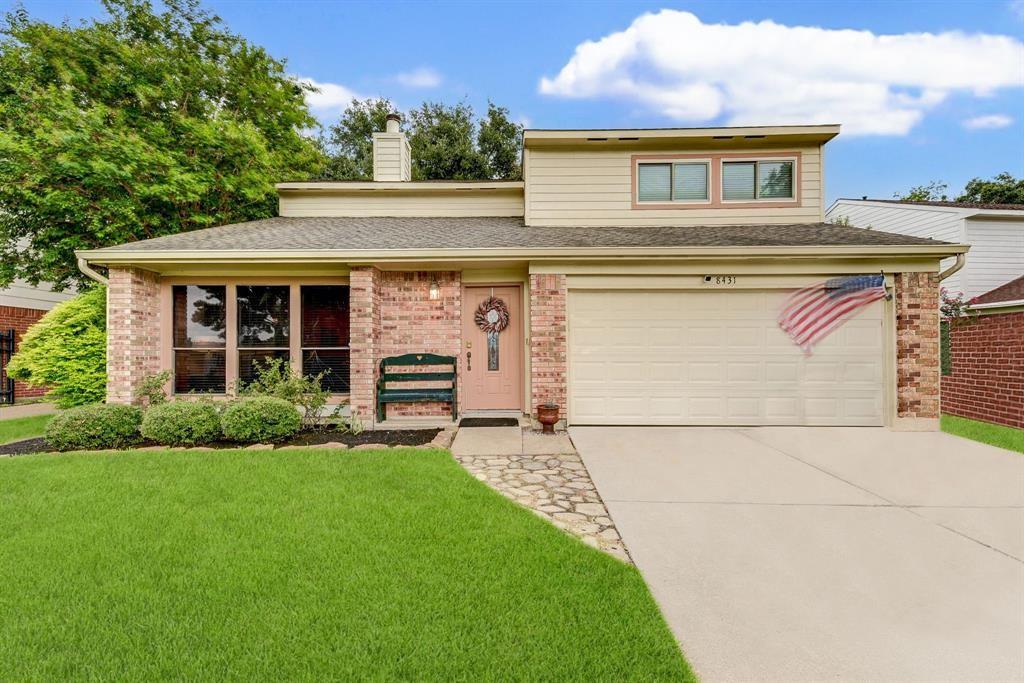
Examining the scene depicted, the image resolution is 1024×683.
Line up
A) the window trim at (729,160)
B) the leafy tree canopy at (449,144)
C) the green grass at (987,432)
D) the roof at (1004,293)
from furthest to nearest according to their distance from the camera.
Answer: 1. the leafy tree canopy at (449,144)
2. the roof at (1004,293)
3. the window trim at (729,160)
4. the green grass at (987,432)

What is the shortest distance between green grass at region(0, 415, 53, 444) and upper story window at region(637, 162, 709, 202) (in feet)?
33.9

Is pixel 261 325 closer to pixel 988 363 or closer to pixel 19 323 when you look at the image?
pixel 19 323

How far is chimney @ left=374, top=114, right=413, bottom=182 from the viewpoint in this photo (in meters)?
A: 10.5

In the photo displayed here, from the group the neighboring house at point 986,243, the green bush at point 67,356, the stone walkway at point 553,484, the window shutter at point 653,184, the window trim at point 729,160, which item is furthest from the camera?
the neighboring house at point 986,243

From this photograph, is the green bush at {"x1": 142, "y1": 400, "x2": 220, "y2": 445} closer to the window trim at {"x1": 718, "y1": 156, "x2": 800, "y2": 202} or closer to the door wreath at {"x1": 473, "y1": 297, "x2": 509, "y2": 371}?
the door wreath at {"x1": 473, "y1": 297, "x2": 509, "y2": 371}

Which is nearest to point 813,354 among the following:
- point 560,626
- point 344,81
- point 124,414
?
point 560,626

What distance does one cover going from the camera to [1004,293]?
9.82m

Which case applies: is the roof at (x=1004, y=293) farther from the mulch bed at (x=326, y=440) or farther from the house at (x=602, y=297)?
the mulch bed at (x=326, y=440)

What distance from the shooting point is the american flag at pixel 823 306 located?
23.3ft

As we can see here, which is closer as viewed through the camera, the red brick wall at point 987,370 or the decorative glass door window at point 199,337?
the decorative glass door window at point 199,337

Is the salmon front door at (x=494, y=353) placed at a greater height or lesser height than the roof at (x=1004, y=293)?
lesser

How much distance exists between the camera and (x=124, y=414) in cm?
617

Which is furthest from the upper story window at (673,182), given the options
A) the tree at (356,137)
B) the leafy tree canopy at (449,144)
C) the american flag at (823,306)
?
the tree at (356,137)

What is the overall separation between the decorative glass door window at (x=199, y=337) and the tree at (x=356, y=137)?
54.6 feet
